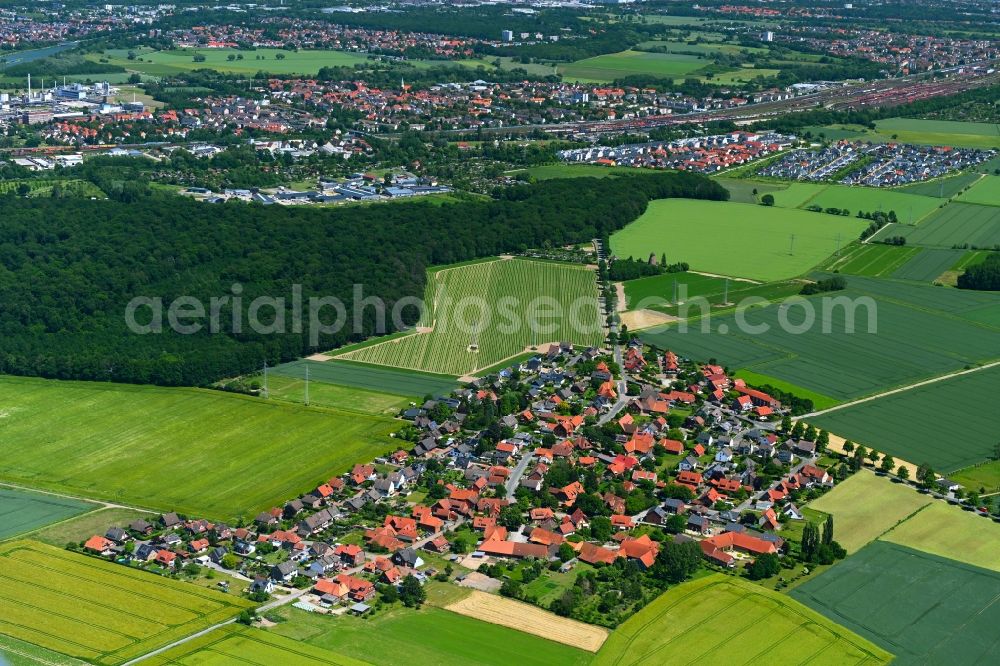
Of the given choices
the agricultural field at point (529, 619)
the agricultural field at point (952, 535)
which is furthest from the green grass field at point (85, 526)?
the agricultural field at point (952, 535)

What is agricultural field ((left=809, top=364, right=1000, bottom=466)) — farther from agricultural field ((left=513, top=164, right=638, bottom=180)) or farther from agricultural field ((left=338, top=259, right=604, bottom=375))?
agricultural field ((left=513, top=164, right=638, bottom=180))

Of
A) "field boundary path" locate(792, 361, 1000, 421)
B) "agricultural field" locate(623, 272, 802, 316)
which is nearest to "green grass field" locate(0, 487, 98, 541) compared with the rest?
"field boundary path" locate(792, 361, 1000, 421)

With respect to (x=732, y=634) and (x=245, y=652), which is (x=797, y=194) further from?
(x=245, y=652)

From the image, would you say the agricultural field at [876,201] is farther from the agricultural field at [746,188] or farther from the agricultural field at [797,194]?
the agricultural field at [746,188]

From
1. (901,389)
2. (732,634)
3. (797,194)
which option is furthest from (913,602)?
(797,194)

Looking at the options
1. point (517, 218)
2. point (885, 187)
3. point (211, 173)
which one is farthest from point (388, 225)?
point (885, 187)
